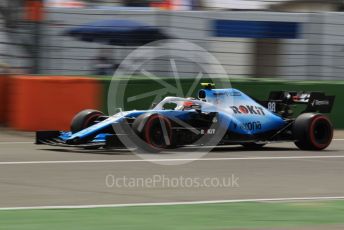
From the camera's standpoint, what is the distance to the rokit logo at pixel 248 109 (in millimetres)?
12047

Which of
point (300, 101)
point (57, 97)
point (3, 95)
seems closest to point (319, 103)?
point (300, 101)

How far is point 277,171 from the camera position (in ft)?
32.7

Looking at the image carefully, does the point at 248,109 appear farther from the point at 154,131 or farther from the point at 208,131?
the point at 154,131

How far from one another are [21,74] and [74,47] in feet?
3.97

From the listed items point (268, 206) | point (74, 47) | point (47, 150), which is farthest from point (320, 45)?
point (268, 206)

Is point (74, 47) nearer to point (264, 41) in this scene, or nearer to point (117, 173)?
point (264, 41)

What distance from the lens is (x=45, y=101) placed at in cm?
1460

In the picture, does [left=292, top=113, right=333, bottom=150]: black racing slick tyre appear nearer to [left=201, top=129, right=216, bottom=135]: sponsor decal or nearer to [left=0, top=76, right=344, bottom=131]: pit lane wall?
[left=201, top=129, right=216, bottom=135]: sponsor decal

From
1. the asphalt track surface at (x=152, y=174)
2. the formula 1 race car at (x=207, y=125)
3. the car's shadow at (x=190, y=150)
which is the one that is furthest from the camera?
the car's shadow at (x=190, y=150)

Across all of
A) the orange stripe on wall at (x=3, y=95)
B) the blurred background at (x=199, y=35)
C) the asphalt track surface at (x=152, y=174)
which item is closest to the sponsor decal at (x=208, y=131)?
the asphalt track surface at (x=152, y=174)

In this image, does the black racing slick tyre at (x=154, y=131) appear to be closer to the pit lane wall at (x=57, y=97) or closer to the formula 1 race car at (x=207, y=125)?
the formula 1 race car at (x=207, y=125)

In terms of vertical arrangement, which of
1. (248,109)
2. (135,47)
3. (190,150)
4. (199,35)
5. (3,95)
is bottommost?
(190,150)

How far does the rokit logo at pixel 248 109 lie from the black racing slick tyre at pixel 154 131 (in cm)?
126

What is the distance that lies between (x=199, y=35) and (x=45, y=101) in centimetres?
400
